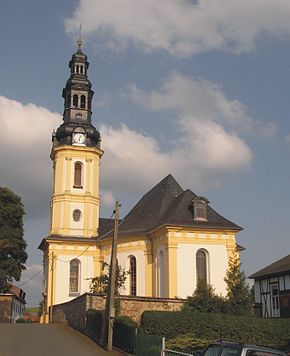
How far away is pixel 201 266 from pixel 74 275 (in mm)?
13274

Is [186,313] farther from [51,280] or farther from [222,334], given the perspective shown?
[51,280]

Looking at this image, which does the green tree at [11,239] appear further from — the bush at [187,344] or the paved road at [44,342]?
the bush at [187,344]

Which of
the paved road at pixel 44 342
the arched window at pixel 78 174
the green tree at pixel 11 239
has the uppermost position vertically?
the arched window at pixel 78 174

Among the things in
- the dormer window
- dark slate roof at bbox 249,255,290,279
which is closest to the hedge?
dark slate roof at bbox 249,255,290,279

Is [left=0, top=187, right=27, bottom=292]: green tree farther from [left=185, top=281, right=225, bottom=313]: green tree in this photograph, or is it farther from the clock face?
[left=185, top=281, right=225, bottom=313]: green tree

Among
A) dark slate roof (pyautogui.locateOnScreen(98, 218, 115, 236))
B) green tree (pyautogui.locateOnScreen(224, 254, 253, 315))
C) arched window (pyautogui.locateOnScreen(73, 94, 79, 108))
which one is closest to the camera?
green tree (pyautogui.locateOnScreen(224, 254, 253, 315))

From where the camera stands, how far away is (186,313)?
30703mm

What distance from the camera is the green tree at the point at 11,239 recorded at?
4562 centimetres

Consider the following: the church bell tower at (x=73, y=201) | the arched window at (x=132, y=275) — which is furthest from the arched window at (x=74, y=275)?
the arched window at (x=132, y=275)

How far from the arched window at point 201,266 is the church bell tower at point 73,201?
11683mm

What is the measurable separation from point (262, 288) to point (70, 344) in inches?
770

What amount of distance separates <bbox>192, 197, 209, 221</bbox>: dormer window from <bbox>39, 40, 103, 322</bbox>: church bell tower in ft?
38.6

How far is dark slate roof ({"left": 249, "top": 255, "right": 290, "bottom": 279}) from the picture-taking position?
40025 mm

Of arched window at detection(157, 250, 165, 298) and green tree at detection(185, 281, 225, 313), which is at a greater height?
arched window at detection(157, 250, 165, 298)
